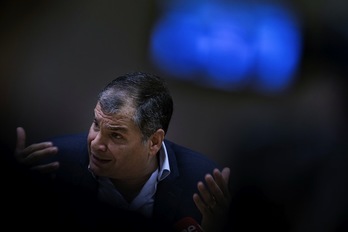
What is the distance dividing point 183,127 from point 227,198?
18cm

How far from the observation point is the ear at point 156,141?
1.25 m

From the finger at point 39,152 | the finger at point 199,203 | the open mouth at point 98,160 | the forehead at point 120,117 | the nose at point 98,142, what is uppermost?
the forehead at point 120,117

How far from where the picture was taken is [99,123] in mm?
1229

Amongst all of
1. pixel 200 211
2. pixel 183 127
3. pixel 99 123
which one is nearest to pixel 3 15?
pixel 99 123

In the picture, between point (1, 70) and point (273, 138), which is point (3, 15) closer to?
point (1, 70)

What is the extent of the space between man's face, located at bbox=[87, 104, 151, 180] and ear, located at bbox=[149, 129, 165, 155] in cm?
1

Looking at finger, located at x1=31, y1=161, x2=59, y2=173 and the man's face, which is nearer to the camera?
the man's face

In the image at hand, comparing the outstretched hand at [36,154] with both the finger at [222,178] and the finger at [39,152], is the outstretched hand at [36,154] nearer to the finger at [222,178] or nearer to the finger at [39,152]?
the finger at [39,152]

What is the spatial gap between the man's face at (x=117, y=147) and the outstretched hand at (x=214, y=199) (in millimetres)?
131

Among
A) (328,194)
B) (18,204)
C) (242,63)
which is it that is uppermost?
(242,63)

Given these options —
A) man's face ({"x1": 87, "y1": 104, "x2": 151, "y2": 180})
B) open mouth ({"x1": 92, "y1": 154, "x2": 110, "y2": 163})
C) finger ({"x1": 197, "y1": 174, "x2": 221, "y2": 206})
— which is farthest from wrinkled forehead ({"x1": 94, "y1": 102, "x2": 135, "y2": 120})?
finger ({"x1": 197, "y1": 174, "x2": 221, "y2": 206})

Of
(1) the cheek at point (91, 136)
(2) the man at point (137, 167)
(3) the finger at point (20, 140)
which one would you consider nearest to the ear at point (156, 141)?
(2) the man at point (137, 167)

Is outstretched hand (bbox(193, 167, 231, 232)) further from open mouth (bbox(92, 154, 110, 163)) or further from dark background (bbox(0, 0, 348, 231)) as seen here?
open mouth (bbox(92, 154, 110, 163))

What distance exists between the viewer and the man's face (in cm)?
121
